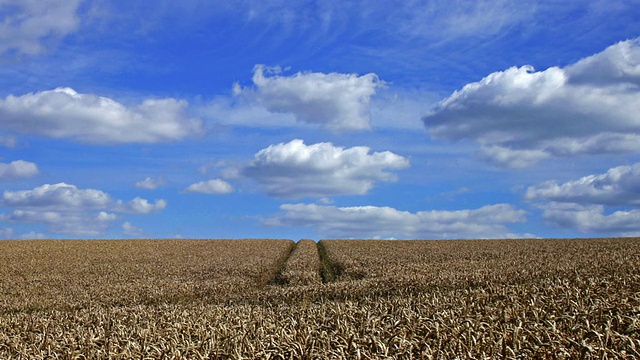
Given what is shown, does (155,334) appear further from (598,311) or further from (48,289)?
(48,289)

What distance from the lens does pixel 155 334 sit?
8.60 metres

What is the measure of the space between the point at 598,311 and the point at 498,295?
287 cm

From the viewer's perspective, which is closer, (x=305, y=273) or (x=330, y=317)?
(x=330, y=317)

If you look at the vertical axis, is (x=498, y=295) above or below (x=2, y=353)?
above

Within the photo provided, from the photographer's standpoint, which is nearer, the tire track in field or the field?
the field

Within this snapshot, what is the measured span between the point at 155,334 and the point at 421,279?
12.6 meters

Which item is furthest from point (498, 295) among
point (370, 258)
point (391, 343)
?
point (370, 258)

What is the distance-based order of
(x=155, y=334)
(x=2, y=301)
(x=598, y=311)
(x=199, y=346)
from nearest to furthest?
(x=199, y=346)
(x=598, y=311)
(x=155, y=334)
(x=2, y=301)

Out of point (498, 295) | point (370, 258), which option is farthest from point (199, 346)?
point (370, 258)

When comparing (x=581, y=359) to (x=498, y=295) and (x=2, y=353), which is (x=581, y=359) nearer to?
(x=498, y=295)

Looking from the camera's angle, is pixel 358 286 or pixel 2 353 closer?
pixel 2 353

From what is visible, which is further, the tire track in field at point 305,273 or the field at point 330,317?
A: the tire track in field at point 305,273

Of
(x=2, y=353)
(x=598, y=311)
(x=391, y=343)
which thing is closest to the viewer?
(x=391, y=343)

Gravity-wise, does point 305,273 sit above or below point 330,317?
below
